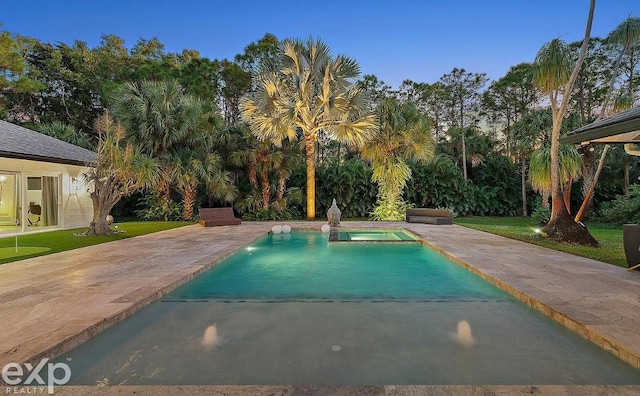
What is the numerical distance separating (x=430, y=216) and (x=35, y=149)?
46.8 ft

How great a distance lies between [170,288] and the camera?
496 cm

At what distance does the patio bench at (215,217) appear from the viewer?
44.3ft

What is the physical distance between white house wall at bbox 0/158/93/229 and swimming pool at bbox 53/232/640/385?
9950 millimetres

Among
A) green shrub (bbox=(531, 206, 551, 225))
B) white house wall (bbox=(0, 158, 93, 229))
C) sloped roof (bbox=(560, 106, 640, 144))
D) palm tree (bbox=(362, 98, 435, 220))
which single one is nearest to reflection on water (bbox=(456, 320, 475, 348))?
sloped roof (bbox=(560, 106, 640, 144))

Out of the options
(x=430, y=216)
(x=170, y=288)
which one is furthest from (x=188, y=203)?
(x=170, y=288)

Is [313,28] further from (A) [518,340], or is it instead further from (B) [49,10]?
(B) [49,10]

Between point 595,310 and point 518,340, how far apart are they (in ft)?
3.32

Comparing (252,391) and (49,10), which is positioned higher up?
(49,10)

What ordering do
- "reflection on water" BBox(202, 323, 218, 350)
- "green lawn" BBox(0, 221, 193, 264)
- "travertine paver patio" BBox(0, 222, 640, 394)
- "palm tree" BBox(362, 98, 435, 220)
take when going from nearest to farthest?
"travertine paver patio" BBox(0, 222, 640, 394)
"reflection on water" BBox(202, 323, 218, 350)
"green lawn" BBox(0, 221, 193, 264)
"palm tree" BBox(362, 98, 435, 220)

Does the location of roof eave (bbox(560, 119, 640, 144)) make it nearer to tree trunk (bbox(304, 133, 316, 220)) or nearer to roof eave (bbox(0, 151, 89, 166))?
tree trunk (bbox(304, 133, 316, 220))

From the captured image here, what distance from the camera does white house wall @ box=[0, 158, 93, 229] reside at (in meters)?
11.7

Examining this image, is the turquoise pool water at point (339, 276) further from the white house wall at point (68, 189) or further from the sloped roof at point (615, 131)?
the white house wall at point (68, 189)

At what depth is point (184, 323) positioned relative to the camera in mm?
3930

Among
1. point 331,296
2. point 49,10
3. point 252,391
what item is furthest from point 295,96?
point 49,10
